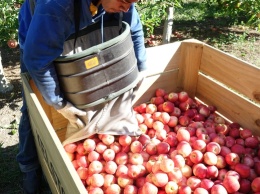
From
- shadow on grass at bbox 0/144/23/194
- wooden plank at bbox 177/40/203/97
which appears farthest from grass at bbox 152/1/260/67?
shadow on grass at bbox 0/144/23/194

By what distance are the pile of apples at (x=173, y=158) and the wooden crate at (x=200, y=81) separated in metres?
0.14

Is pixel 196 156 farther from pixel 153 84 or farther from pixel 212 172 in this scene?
pixel 153 84

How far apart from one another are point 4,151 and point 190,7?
599cm

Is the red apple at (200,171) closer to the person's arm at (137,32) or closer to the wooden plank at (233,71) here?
the wooden plank at (233,71)

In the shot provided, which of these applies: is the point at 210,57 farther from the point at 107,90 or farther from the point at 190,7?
the point at 190,7

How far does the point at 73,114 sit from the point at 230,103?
1.25m

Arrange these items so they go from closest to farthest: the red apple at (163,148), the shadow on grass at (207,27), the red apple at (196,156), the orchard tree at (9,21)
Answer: the red apple at (196,156) < the red apple at (163,148) < the orchard tree at (9,21) < the shadow on grass at (207,27)

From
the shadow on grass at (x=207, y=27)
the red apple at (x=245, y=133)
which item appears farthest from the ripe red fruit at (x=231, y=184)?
the shadow on grass at (x=207, y=27)

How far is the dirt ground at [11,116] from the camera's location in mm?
2680

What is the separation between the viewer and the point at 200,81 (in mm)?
2732

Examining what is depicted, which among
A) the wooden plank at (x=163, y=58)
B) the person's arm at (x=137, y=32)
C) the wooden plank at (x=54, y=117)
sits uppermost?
the person's arm at (x=137, y=32)

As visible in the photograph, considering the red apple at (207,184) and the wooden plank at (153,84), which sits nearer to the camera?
the red apple at (207,184)

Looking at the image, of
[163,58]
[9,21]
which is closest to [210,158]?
[163,58]

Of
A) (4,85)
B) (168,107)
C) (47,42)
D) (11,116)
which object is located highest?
(47,42)
